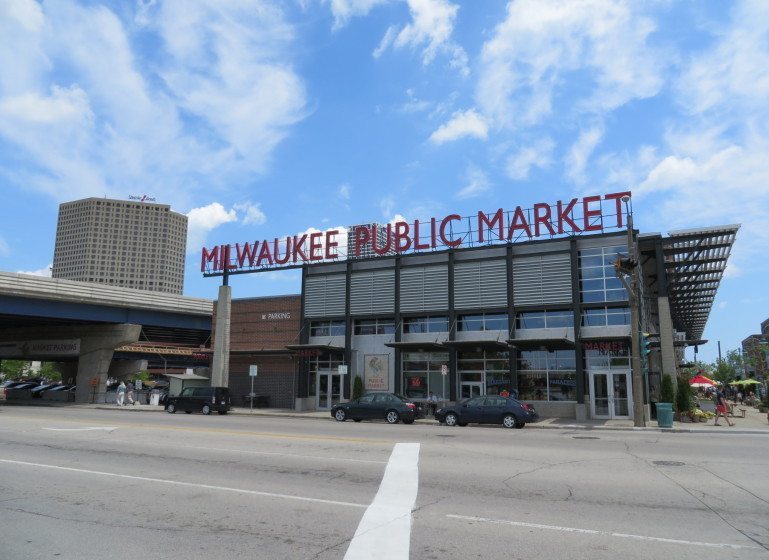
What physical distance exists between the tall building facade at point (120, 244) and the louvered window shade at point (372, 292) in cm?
14466

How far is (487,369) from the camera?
32000 millimetres

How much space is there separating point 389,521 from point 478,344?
2370 centimetres

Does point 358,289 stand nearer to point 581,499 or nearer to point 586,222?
point 586,222

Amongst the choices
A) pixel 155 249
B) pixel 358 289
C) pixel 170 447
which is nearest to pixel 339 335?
pixel 358 289

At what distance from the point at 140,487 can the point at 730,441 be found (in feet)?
54.9

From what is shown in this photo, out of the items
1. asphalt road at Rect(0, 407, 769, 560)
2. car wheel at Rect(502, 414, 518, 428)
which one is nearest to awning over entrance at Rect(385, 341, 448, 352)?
car wheel at Rect(502, 414, 518, 428)

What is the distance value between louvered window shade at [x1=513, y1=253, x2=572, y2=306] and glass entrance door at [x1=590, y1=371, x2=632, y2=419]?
14.1 ft

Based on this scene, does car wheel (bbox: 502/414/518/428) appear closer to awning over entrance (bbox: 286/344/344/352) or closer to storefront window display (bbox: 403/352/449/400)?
storefront window display (bbox: 403/352/449/400)

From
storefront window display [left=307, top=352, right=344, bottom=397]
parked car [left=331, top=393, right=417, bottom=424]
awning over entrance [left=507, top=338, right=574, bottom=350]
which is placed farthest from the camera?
storefront window display [left=307, top=352, right=344, bottom=397]

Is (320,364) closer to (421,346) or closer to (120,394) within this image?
(421,346)

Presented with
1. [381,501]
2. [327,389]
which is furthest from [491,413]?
[381,501]

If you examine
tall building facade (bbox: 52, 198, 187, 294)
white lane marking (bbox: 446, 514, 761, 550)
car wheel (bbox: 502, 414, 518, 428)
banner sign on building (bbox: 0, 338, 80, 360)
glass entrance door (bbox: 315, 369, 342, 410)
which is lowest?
white lane marking (bbox: 446, 514, 761, 550)

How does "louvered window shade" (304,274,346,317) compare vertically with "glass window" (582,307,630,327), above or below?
above

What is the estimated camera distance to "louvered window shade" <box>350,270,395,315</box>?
35781mm
